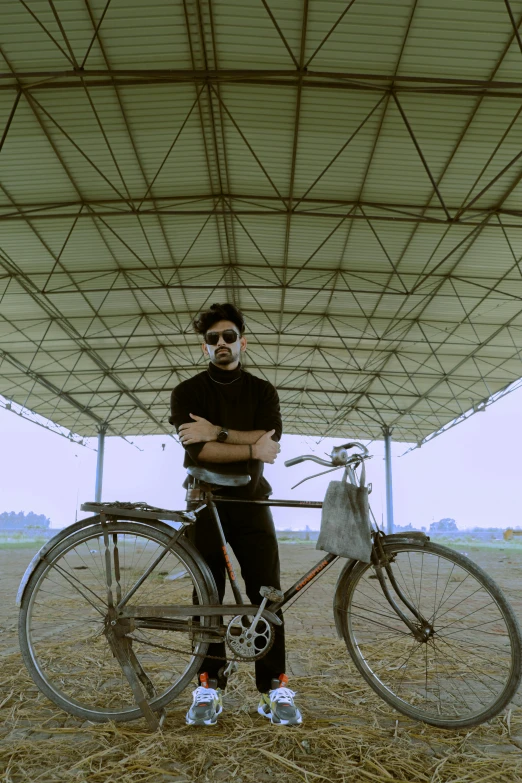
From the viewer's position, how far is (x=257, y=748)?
2.26 metres

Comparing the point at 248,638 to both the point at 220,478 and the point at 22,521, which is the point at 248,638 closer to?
the point at 220,478

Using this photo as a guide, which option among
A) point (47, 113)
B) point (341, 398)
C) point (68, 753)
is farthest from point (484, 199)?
point (341, 398)

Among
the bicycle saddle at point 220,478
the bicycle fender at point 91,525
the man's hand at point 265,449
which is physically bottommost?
the bicycle fender at point 91,525

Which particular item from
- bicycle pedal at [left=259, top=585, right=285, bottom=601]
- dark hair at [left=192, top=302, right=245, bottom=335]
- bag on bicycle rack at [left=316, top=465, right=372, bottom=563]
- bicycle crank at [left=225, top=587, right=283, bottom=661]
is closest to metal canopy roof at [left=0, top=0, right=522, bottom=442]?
dark hair at [left=192, top=302, right=245, bottom=335]

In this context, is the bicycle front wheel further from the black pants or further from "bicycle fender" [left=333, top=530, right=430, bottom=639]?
the black pants

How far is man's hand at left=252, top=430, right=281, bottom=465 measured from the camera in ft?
9.20

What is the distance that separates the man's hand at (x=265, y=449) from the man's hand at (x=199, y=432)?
0.22 metres

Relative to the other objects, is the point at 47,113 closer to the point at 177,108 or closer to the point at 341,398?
the point at 177,108

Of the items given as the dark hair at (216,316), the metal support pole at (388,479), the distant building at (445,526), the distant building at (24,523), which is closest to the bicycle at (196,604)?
the dark hair at (216,316)

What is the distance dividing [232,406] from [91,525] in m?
0.98

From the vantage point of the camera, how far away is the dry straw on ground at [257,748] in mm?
2064

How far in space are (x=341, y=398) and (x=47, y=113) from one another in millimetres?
17537

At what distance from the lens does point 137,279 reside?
1389 cm

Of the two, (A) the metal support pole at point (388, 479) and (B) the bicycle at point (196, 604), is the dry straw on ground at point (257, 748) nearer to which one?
(B) the bicycle at point (196, 604)
